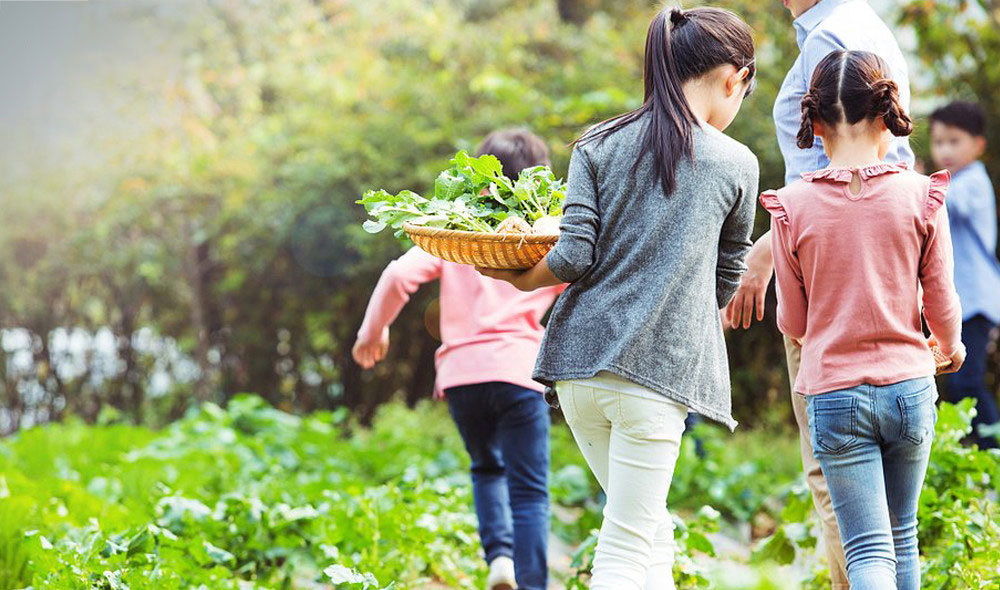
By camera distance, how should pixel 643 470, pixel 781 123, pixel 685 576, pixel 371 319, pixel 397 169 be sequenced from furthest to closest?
pixel 397 169, pixel 371 319, pixel 685 576, pixel 781 123, pixel 643 470

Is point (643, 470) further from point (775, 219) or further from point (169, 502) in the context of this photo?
point (169, 502)

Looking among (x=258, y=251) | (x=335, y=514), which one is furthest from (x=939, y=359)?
(x=258, y=251)

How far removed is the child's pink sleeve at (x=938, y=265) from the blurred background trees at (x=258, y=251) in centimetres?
460

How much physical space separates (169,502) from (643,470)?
200 centimetres

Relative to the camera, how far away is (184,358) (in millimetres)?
8328

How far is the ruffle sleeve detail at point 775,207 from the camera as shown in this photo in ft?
8.17

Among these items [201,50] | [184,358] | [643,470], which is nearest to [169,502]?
[643,470]

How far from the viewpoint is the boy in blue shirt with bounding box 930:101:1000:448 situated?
183 inches

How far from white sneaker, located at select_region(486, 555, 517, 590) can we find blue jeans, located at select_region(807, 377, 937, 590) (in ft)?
4.31

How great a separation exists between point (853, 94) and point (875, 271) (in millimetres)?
393

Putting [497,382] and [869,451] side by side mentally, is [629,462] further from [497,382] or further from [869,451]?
[497,382]

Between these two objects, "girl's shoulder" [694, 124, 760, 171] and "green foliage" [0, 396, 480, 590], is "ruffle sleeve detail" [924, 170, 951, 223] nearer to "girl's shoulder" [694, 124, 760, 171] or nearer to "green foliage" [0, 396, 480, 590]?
"girl's shoulder" [694, 124, 760, 171]

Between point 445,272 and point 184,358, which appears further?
point 184,358

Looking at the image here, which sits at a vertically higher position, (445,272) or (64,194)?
(64,194)
